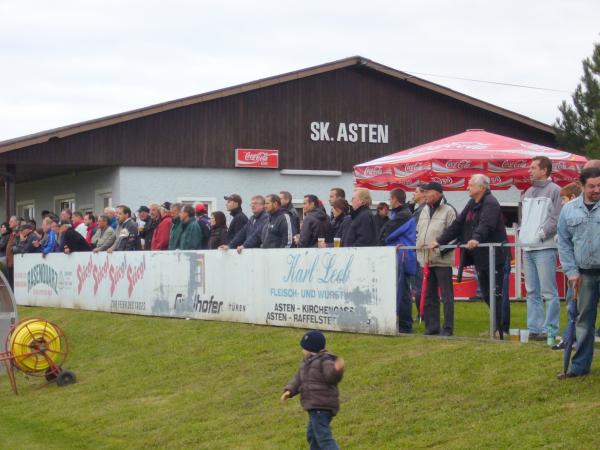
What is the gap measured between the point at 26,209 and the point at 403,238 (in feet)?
95.1

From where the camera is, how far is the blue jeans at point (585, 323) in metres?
10.8

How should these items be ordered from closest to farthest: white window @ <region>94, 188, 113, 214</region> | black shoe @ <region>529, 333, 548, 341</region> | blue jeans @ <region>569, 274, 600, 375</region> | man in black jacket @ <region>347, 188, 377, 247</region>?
1. blue jeans @ <region>569, 274, 600, 375</region>
2. black shoe @ <region>529, 333, 548, 341</region>
3. man in black jacket @ <region>347, 188, 377, 247</region>
4. white window @ <region>94, 188, 113, 214</region>

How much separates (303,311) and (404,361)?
325 centimetres

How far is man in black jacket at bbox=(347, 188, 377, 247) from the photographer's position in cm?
1515

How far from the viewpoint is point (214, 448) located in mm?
11469

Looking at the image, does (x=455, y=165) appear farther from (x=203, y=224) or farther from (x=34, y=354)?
(x=34, y=354)

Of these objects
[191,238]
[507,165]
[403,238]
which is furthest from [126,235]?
[403,238]

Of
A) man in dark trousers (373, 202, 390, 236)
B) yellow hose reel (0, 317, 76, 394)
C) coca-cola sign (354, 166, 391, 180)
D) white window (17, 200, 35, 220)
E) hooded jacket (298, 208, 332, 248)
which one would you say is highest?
coca-cola sign (354, 166, 391, 180)

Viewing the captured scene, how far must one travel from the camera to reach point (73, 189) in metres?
35.9

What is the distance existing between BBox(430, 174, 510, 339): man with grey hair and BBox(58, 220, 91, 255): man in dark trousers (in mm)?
11480

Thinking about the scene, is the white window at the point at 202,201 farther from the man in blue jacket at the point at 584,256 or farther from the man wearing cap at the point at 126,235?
the man in blue jacket at the point at 584,256

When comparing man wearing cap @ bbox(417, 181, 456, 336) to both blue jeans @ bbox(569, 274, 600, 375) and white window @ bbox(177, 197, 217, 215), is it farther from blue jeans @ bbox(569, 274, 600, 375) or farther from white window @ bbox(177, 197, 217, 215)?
white window @ bbox(177, 197, 217, 215)

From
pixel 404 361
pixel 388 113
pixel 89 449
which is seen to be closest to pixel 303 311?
pixel 404 361

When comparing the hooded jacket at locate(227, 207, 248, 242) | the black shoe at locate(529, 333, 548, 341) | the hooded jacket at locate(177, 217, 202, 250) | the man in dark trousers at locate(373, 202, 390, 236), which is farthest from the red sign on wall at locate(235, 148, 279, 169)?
the black shoe at locate(529, 333, 548, 341)
